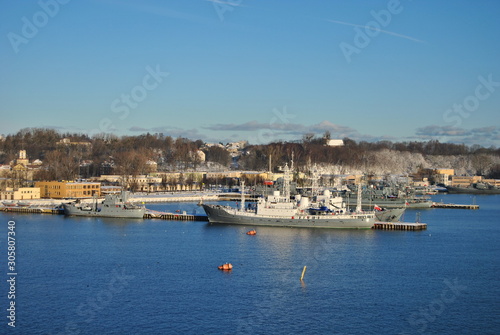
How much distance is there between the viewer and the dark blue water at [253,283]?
46.9ft

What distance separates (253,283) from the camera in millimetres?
17719

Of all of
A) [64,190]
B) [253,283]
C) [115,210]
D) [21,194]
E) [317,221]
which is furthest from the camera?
[64,190]

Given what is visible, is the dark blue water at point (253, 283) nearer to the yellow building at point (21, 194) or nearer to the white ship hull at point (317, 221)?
the white ship hull at point (317, 221)

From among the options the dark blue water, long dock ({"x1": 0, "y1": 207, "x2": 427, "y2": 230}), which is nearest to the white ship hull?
long dock ({"x1": 0, "y1": 207, "x2": 427, "y2": 230})

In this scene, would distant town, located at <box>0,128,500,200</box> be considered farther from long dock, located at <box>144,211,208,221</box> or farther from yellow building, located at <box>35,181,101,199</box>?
long dock, located at <box>144,211,208,221</box>

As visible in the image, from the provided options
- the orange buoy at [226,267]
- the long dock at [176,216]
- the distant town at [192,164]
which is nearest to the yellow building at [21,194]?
the distant town at [192,164]

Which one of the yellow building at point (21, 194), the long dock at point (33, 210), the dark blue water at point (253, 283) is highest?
the yellow building at point (21, 194)

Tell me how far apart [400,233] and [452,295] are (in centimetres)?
1176

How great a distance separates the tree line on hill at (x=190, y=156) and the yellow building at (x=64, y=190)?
27.5 ft

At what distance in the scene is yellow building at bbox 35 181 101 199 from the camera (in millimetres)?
45938

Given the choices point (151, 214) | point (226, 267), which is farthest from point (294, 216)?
point (226, 267)

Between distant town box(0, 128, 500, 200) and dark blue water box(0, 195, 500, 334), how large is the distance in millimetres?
15569

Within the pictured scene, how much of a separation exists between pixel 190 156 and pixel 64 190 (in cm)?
3636

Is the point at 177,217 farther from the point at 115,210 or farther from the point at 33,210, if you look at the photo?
the point at 33,210
